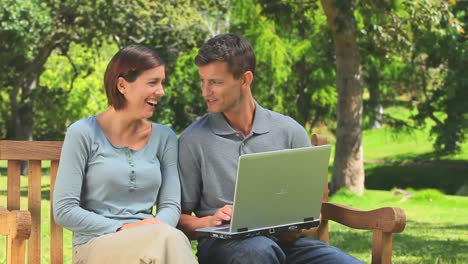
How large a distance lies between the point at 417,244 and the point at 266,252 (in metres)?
8.03

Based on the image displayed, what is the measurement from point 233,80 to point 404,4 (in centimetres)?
1456

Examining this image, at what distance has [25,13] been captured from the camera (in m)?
25.2

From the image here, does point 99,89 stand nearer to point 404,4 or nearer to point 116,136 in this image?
point 404,4

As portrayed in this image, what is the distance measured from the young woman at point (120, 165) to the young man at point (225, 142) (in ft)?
0.35

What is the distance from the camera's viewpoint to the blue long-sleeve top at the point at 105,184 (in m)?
4.04

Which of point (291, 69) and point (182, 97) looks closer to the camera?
point (291, 69)

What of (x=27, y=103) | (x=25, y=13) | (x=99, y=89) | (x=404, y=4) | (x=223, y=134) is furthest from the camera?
(x=99, y=89)

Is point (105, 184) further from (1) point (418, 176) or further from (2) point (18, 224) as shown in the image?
(1) point (418, 176)

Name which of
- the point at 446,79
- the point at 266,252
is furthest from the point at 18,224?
the point at 446,79

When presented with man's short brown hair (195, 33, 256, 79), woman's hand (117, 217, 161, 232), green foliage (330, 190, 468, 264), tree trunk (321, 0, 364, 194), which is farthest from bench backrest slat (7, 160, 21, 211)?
tree trunk (321, 0, 364, 194)

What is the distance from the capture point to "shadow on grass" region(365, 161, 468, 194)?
29625mm

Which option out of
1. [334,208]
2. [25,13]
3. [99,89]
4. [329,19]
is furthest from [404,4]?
[99,89]

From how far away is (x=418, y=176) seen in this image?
31.2 metres

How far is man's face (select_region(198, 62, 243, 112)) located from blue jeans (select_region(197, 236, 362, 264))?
0.60 m
